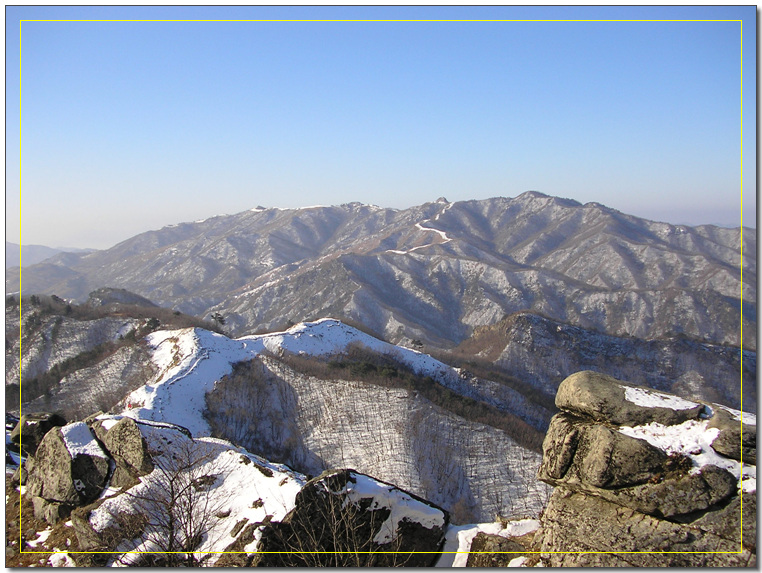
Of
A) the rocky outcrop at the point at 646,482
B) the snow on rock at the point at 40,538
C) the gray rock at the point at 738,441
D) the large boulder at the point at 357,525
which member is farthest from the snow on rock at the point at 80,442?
the gray rock at the point at 738,441

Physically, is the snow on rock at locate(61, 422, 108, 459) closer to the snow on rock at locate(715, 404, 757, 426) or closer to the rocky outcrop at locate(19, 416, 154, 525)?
the rocky outcrop at locate(19, 416, 154, 525)

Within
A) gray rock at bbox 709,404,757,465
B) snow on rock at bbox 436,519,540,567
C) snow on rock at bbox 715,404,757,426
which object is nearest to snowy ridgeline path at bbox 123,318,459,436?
snow on rock at bbox 436,519,540,567

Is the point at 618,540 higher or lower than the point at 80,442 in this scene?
higher

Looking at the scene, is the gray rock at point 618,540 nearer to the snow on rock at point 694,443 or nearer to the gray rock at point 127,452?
the snow on rock at point 694,443

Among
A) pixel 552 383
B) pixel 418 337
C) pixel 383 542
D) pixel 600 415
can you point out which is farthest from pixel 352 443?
pixel 418 337

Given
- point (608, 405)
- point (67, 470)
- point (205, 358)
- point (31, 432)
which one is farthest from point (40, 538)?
point (205, 358)

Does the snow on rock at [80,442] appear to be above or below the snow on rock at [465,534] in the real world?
above

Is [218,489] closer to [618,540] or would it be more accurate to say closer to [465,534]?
[465,534]
